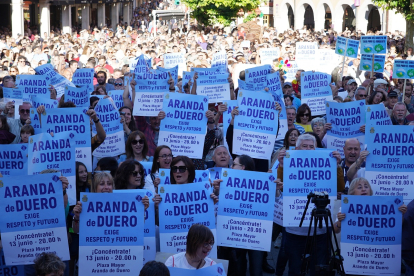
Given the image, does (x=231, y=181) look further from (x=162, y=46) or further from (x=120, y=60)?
(x=162, y=46)

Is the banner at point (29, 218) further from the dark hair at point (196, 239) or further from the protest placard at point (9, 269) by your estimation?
the dark hair at point (196, 239)

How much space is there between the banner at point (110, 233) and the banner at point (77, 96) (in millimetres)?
4759

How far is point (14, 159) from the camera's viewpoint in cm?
772

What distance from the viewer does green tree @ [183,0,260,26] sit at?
40456 mm

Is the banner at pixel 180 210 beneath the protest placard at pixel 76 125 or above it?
beneath

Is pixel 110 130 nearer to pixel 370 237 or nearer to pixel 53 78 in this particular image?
pixel 53 78

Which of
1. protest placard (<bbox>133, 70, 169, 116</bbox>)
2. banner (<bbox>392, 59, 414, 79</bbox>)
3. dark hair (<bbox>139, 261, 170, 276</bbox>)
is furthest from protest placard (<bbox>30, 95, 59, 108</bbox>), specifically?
banner (<bbox>392, 59, 414, 79</bbox>)

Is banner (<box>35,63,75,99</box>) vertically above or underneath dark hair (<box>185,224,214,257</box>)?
above

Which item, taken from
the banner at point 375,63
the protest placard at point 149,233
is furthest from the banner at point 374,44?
the protest placard at point 149,233

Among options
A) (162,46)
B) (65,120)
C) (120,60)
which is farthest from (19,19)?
Answer: (65,120)

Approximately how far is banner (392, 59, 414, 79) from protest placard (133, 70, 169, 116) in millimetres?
4518


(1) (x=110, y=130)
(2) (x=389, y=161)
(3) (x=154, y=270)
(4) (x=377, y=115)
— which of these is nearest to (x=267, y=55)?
(4) (x=377, y=115)

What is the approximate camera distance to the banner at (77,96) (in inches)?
418

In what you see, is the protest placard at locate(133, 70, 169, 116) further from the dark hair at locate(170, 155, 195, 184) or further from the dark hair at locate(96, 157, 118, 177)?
the dark hair at locate(170, 155, 195, 184)
